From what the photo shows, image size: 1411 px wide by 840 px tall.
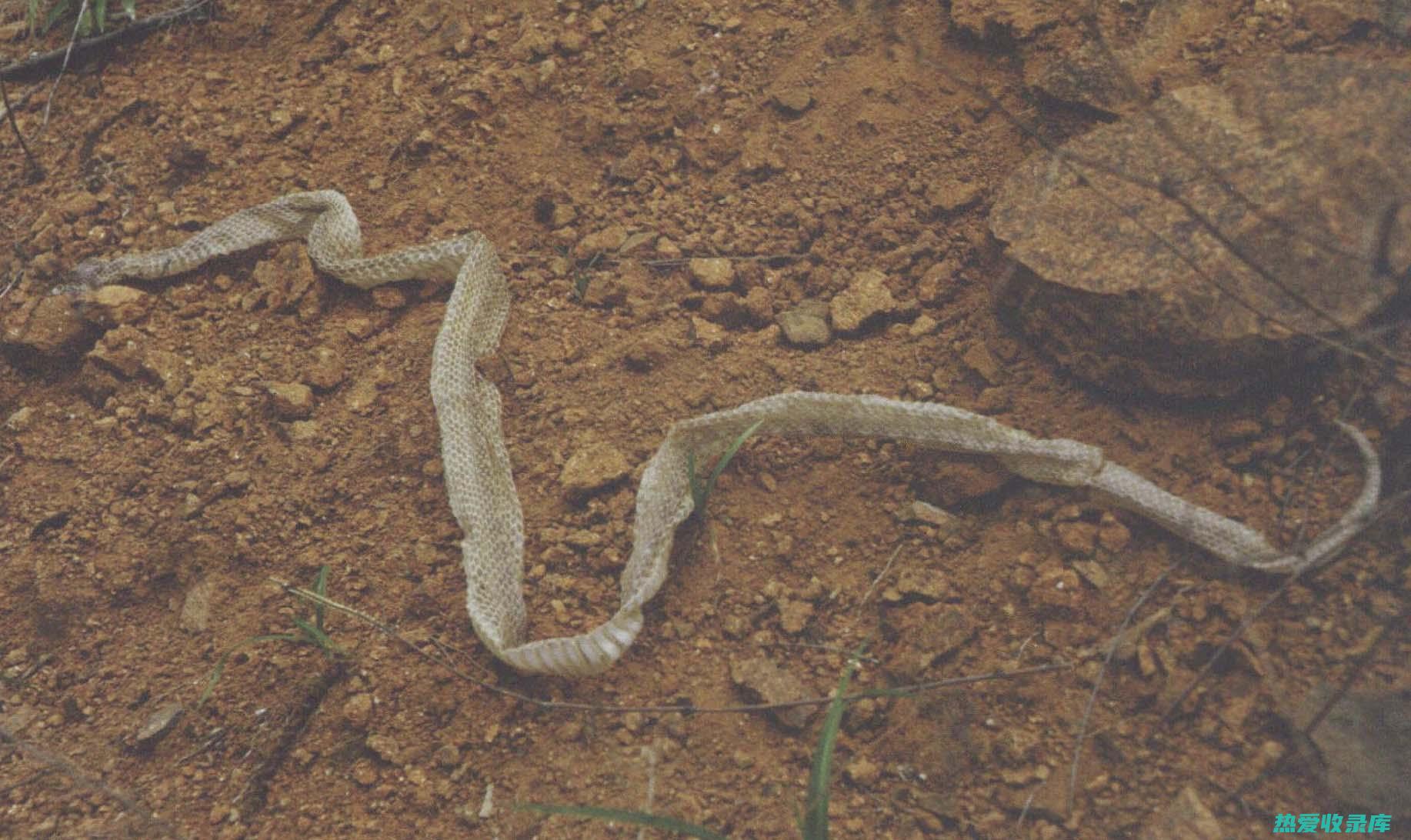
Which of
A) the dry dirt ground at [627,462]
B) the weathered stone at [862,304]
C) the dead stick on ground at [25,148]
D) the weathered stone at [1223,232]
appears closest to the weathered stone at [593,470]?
the dry dirt ground at [627,462]

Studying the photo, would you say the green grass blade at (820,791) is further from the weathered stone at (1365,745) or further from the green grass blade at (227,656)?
the green grass blade at (227,656)

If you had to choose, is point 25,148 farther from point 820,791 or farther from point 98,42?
point 820,791

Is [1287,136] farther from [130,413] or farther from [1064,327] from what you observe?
[130,413]

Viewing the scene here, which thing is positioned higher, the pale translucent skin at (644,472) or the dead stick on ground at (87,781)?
the pale translucent skin at (644,472)

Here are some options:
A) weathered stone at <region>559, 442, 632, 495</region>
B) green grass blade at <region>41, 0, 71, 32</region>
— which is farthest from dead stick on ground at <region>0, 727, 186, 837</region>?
green grass blade at <region>41, 0, 71, 32</region>

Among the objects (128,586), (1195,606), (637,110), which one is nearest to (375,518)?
(128,586)

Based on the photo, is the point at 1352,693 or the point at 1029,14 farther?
the point at 1029,14

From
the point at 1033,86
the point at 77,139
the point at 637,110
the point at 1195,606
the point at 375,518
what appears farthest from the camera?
the point at 77,139
